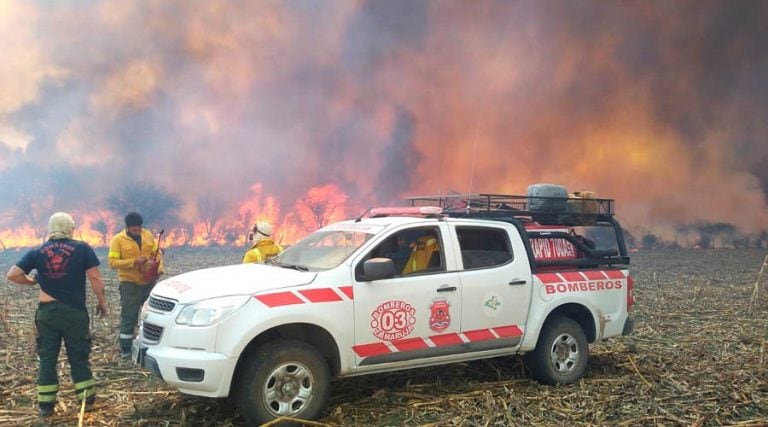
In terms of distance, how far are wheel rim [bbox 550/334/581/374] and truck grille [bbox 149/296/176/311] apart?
413 centimetres

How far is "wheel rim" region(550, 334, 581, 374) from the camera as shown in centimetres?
679

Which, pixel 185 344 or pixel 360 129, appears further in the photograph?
pixel 360 129

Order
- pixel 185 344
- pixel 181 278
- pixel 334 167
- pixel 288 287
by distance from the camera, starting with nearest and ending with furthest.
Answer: pixel 185 344 → pixel 288 287 → pixel 181 278 → pixel 334 167

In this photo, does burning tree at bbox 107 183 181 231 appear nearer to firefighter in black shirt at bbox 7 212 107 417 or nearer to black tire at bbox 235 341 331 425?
firefighter in black shirt at bbox 7 212 107 417

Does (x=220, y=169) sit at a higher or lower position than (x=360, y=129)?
lower

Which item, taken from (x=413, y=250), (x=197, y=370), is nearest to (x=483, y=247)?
(x=413, y=250)

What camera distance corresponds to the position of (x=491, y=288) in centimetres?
626

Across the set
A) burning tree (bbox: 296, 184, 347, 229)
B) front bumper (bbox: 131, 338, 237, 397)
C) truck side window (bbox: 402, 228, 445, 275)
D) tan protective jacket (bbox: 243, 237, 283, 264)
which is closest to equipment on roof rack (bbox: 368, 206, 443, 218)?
truck side window (bbox: 402, 228, 445, 275)

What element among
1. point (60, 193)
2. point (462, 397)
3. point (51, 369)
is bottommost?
point (462, 397)

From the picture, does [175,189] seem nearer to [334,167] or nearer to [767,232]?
[334,167]

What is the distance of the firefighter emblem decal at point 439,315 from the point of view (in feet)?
19.2

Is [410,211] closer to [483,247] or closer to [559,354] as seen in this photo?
[483,247]

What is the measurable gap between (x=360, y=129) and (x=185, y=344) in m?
26.8

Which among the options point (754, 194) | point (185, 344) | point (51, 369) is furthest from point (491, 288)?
point (754, 194)
